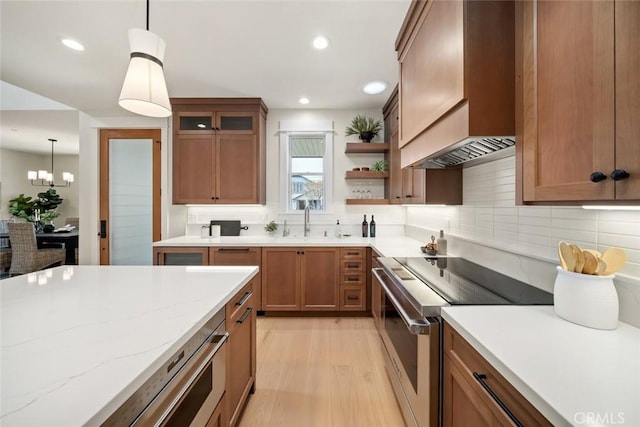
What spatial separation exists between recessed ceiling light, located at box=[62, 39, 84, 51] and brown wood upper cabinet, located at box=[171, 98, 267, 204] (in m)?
1.02

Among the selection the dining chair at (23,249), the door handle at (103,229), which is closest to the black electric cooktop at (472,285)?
the door handle at (103,229)

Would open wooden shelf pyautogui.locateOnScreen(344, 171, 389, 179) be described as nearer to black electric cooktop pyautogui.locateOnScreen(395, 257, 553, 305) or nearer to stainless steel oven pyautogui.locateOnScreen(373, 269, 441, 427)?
black electric cooktop pyautogui.locateOnScreen(395, 257, 553, 305)

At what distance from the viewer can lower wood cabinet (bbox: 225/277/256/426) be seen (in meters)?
1.30

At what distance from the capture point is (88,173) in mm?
3584

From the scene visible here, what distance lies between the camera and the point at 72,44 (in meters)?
2.19

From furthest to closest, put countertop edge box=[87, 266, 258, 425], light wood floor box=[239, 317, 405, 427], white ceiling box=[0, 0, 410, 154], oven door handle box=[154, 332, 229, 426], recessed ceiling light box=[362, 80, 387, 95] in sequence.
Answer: recessed ceiling light box=[362, 80, 387, 95] → white ceiling box=[0, 0, 410, 154] → light wood floor box=[239, 317, 405, 427] → oven door handle box=[154, 332, 229, 426] → countertop edge box=[87, 266, 258, 425]

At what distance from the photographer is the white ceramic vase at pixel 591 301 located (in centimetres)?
85

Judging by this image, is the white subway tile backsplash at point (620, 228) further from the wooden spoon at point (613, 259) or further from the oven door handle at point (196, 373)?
the oven door handle at point (196, 373)

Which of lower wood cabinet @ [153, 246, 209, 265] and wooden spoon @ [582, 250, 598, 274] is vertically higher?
wooden spoon @ [582, 250, 598, 274]

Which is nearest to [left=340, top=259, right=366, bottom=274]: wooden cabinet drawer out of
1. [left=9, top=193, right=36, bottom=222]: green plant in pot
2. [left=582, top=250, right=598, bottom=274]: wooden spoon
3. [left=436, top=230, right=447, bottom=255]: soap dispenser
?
[left=436, top=230, right=447, bottom=255]: soap dispenser

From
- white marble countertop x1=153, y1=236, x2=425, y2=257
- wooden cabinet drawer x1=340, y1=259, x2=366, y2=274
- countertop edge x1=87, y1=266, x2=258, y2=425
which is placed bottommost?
wooden cabinet drawer x1=340, y1=259, x2=366, y2=274

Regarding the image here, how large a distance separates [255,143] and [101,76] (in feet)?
5.47

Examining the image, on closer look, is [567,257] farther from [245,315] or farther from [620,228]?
[245,315]

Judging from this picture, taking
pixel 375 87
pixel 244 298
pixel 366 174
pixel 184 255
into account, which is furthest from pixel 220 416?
pixel 375 87
